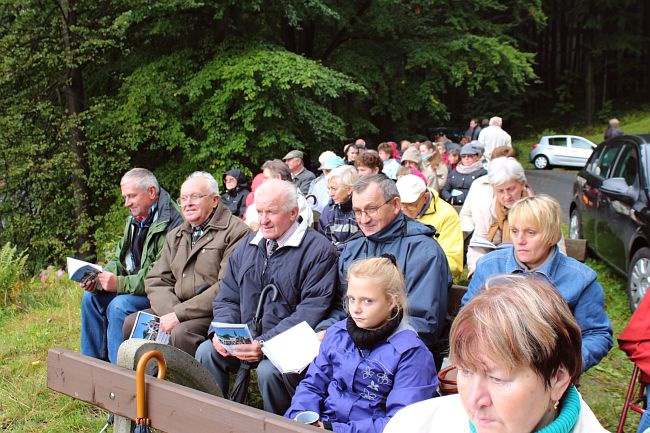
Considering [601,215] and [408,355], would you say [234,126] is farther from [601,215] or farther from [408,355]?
[408,355]

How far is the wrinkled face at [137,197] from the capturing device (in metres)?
5.07

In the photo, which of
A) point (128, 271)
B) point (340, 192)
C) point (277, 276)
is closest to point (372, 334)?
point (277, 276)

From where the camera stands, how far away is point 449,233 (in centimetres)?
495

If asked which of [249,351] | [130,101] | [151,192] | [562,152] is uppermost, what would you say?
[130,101]

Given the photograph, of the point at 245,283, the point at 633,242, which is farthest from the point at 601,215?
the point at 245,283

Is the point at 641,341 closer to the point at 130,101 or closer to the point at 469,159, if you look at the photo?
the point at 469,159

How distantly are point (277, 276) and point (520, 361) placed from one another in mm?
2581

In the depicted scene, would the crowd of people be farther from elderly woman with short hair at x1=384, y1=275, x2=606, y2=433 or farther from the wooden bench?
the wooden bench

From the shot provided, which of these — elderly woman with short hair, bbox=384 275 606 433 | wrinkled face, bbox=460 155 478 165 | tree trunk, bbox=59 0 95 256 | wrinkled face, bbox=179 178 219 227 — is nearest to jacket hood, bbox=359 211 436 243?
wrinkled face, bbox=179 178 219 227

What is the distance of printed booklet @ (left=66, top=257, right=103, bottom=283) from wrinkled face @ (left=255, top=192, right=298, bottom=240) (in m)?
1.65

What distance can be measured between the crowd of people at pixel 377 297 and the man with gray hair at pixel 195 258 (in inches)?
0.4

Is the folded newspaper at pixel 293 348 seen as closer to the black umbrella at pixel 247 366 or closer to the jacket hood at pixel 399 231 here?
the black umbrella at pixel 247 366

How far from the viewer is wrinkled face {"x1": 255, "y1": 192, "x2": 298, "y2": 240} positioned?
4.01 metres

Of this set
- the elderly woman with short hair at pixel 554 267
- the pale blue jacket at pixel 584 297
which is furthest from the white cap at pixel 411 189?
the pale blue jacket at pixel 584 297
